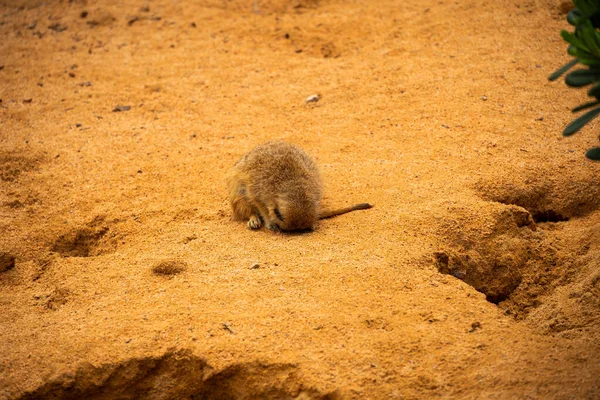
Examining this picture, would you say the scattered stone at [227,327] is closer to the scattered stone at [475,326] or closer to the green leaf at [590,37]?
the scattered stone at [475,326]

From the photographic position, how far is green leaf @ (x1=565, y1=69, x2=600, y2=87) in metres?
2.92

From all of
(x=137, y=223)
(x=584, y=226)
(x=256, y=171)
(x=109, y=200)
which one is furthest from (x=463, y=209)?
(x=109, y=200)

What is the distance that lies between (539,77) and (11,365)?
206 inches

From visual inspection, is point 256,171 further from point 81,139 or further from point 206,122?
point 81,139

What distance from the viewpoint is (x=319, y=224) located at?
14.8 ft

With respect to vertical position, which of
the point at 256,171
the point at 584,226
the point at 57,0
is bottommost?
the point at 584,226

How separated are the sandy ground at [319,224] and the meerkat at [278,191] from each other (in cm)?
12

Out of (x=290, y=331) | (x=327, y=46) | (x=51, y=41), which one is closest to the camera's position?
(x=290, y=331)

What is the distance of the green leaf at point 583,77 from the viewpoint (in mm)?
2916

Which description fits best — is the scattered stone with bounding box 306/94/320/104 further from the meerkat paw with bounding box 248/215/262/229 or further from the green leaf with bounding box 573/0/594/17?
the green leaf with bounding box 573/0/594/17

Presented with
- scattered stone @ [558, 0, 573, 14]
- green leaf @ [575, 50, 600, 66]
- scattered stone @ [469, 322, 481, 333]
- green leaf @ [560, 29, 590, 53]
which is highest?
green leaf @ [560, 29, 590, 53]

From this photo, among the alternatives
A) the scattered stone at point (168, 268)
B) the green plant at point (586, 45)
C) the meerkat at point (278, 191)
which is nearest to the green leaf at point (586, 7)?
the green plant at point (586, 45)

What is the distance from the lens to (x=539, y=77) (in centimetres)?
618

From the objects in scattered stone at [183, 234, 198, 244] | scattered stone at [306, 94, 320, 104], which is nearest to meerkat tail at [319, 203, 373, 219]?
scattered stone at [183, 234, 198, 244]
